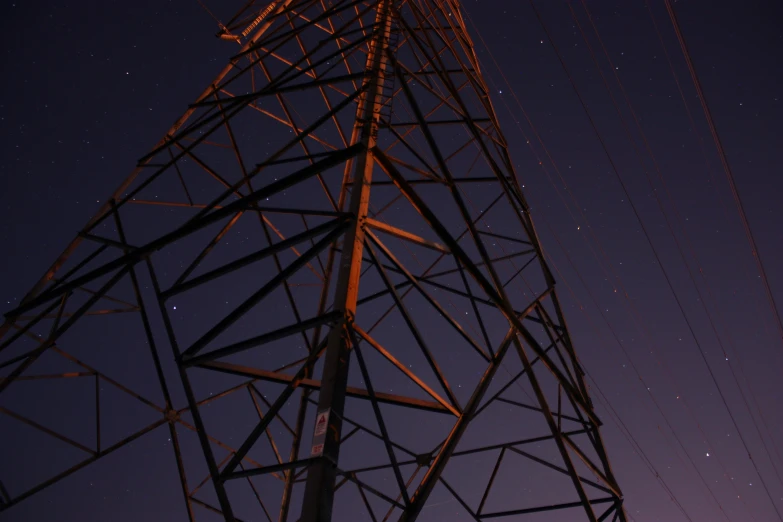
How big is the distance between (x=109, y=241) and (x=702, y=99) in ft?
27.1

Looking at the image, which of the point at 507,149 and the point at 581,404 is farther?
the point at 507,149

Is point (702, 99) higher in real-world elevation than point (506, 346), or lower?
higher

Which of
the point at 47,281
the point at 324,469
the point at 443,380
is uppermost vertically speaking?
the point at 47,281

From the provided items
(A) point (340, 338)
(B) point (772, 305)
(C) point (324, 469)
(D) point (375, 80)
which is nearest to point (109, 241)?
(D) point (375, 80)

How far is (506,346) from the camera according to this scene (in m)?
6.11

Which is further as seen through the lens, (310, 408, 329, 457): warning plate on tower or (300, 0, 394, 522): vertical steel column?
(310, 408, 329, 457): warning plate on tower

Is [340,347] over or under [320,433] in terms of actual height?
over

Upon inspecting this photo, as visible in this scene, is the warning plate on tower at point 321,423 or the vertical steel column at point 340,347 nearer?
the vertical steel column at point 340,347

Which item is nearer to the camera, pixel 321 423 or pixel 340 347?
pixel 321 423

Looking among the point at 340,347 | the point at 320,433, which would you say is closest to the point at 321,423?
the point at 320,433

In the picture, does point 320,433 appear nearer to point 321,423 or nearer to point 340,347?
point 321,423

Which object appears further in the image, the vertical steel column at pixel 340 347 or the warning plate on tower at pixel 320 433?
the warning plate on tower at pixel 320 433

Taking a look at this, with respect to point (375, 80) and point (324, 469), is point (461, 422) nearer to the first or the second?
point (324, 469)

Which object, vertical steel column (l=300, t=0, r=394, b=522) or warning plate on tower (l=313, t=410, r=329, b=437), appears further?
warning plate on tower (l=313, t=410, r=329, b=437)
